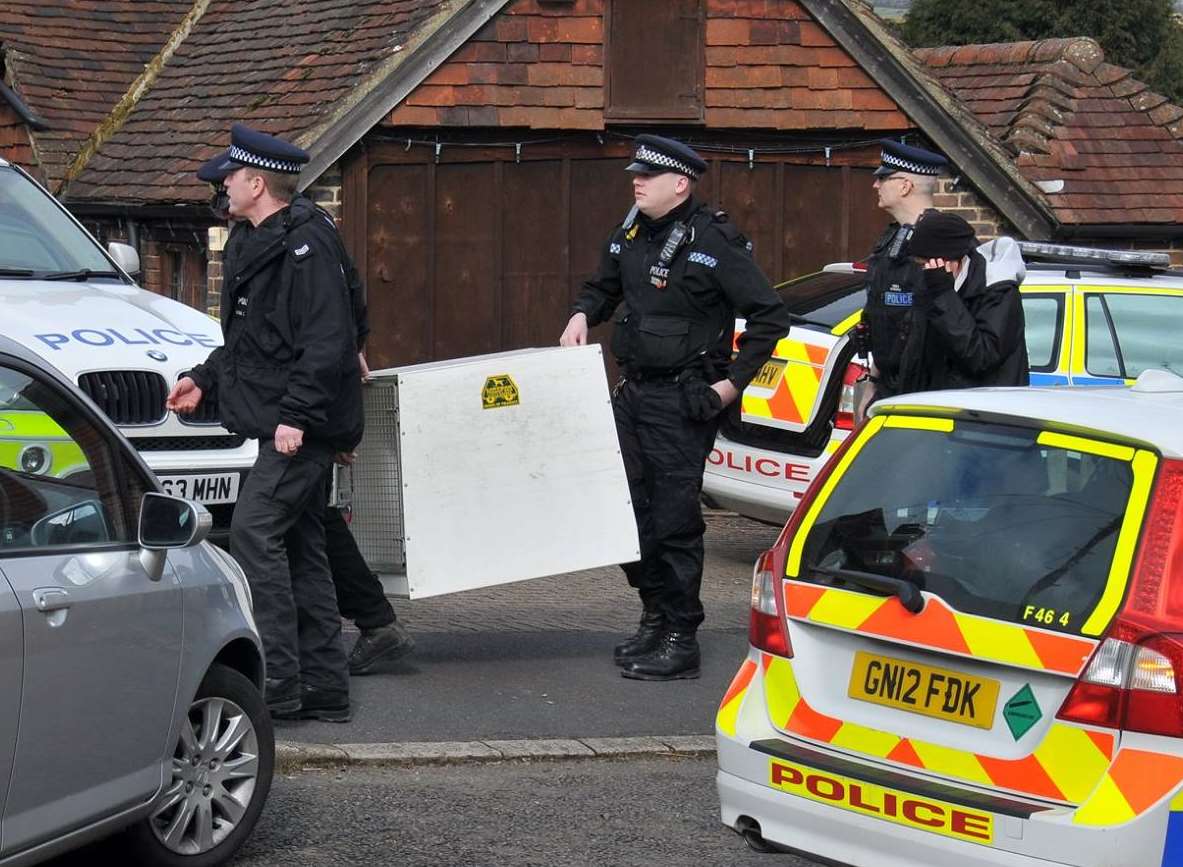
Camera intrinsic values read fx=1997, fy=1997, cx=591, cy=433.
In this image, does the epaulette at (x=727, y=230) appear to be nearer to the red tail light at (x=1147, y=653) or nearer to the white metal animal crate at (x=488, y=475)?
the white metal animal crate at (x=488, y=475)

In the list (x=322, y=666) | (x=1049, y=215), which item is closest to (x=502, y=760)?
(x=322, y=666)

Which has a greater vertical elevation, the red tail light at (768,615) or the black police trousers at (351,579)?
the red tail light at (768,615)

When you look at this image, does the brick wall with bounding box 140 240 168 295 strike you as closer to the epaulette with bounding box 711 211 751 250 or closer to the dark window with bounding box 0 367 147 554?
the epaulette with bounding box 711 211 751 250

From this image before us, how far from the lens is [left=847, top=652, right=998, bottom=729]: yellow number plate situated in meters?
4.48

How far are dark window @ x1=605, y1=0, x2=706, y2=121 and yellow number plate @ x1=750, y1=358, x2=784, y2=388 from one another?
5.19 meters

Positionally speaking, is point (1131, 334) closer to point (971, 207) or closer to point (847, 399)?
point (847, 399)

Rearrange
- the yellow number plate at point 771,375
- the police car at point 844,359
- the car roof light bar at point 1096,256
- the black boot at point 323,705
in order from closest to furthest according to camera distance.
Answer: the black boot at point 323,705 < the police car at point 844,359 < the yellow number plate at point 771,375 < the car roof light bar at point 1096,256

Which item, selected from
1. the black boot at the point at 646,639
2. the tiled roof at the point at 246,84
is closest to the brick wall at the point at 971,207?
the tiled roof at the point at 246,84

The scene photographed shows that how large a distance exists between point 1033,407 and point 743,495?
573 centimetres

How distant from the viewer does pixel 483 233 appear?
15.2 m

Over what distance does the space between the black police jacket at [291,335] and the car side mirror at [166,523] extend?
5.37 feet

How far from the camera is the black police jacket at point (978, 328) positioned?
6.93 metres

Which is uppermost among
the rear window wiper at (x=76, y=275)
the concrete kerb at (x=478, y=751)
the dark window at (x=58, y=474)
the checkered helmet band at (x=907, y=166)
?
the checkered helmet band at (x=907, y=166)

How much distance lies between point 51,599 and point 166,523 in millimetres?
501
